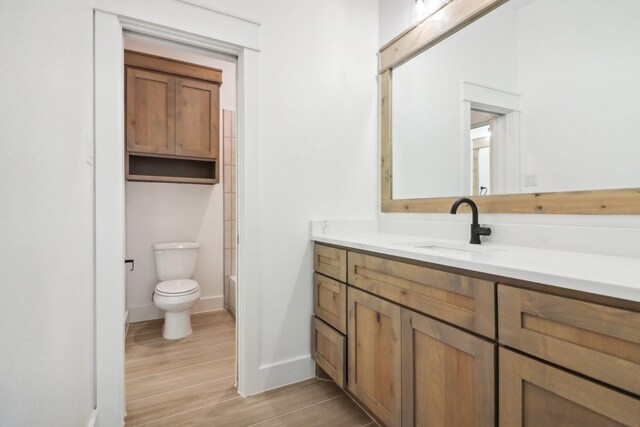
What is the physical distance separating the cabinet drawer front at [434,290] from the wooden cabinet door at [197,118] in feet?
6.69

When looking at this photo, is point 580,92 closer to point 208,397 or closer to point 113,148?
point 113,148

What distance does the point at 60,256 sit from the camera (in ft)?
2.99

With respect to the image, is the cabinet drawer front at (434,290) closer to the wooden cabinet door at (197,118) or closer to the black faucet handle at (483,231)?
the black faucet handle at (483,231)

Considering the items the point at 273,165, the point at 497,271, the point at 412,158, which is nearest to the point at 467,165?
the point at 412,158

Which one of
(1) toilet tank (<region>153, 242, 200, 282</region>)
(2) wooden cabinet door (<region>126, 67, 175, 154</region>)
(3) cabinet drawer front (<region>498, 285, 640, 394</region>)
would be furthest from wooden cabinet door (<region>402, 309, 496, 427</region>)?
(2) wooden cabinet door (<region>126, 67, 175, 154</region>)

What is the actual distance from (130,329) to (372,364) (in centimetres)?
229

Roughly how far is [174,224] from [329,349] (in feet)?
6.71

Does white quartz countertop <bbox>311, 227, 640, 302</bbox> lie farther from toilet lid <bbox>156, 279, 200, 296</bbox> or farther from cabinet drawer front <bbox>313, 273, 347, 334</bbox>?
toilet lid <bbox>156, 279, 200, 296</bbox>

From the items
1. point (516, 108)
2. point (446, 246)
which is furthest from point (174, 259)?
point (516, 108)

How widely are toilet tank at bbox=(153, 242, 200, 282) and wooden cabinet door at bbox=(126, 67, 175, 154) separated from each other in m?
0.83

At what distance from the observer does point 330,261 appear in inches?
68.3

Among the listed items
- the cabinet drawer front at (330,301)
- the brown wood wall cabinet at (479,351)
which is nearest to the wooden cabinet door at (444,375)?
the brown wood wall cabinet at (479,351)

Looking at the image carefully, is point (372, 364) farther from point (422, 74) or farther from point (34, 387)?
point (422, 74)

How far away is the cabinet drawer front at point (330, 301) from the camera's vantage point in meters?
1.60
